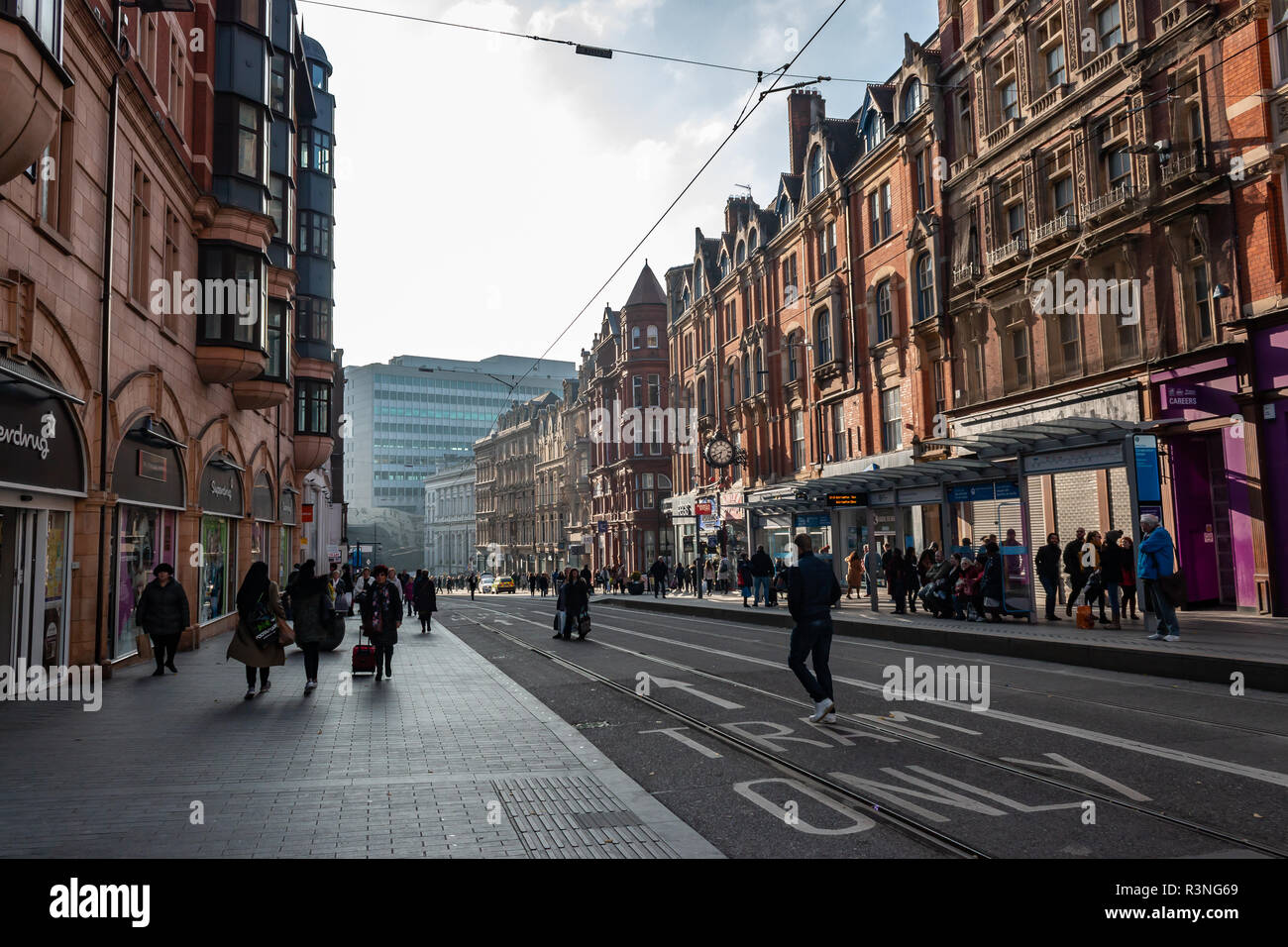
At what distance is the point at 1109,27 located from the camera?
861 inches

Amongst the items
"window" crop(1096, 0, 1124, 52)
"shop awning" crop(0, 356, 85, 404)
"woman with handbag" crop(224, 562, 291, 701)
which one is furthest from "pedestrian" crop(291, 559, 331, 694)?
"window" crop(1096, 0, 1124, 52)

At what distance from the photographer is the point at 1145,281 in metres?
20.7

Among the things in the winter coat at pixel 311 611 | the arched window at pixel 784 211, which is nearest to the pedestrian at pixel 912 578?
the winter coat at pixel 311 611

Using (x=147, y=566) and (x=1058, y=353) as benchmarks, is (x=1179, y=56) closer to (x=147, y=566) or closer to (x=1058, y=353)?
(x=1058, y=353)

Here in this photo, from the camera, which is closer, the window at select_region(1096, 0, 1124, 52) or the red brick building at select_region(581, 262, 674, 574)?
the window at select_region(1096, 0, 1124, 52)

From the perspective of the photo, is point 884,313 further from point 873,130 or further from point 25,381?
point 25,381

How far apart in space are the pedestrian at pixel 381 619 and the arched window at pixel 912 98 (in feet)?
78.6

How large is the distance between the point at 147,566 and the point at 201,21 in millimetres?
12756

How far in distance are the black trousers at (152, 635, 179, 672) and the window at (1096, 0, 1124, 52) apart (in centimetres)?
2321

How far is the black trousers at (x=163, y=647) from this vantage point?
14062 millimetres

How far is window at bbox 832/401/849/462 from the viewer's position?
114 feet

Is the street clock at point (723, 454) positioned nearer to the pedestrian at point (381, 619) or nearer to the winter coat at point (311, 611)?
the pedestrian at point (381, 619)

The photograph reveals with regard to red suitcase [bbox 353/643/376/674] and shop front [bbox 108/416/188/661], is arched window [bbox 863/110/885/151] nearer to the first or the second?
shop front [bbox 108/416/188/661]
